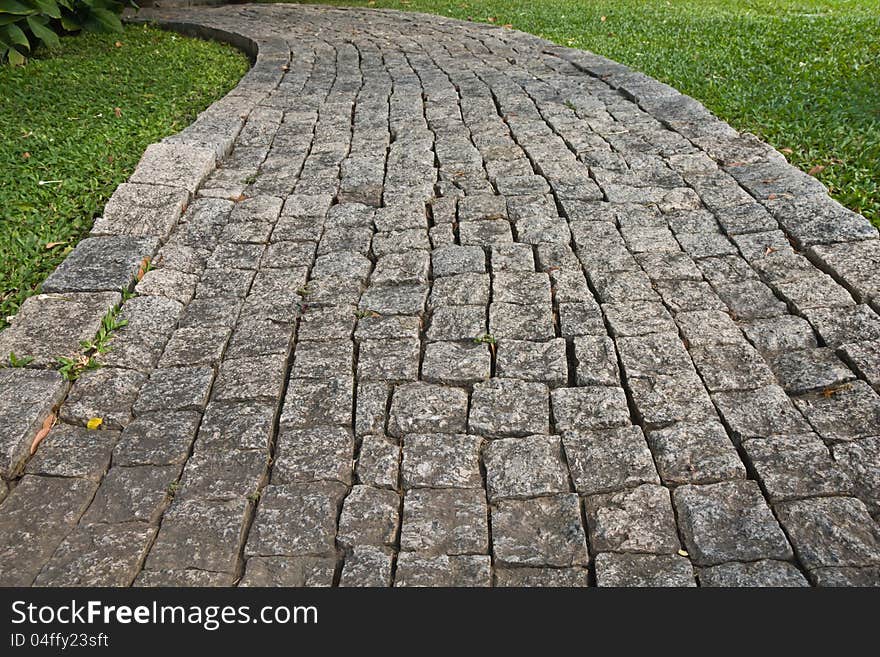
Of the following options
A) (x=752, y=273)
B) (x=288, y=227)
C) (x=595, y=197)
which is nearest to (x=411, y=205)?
(x=288, y=227)

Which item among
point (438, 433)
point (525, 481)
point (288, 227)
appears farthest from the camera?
point (288, 227)

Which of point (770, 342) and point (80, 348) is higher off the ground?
point (770, 342)

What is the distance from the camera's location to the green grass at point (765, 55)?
5297 mm

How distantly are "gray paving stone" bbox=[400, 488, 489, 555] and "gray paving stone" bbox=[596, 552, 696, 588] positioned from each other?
0.35m

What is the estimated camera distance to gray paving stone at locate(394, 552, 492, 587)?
2.29 meters

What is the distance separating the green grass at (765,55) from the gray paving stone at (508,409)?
241cm

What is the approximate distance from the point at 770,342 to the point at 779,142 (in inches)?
107

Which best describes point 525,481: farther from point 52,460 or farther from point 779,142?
point 779,142

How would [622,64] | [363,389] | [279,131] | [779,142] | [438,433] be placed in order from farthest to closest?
[622,64] < [279,131] < [779,142] < [363,389] < [438,433]

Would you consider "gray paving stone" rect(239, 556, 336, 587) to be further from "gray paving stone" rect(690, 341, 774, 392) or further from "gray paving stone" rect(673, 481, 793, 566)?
"gray paving stone" rect(690, 341, 774, 392)

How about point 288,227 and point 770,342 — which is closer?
point 770,342

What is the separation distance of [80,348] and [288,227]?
1.52m

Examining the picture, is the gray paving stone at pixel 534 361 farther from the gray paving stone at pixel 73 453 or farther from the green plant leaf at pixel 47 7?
the green plant leaf at pixel 47 7

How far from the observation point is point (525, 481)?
8.67ft
